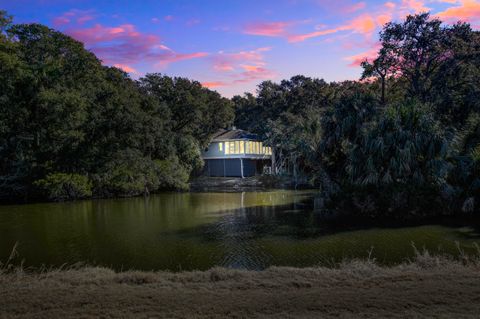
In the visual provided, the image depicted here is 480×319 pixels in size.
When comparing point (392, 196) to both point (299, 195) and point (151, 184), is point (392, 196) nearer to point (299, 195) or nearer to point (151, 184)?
point (299, 195)

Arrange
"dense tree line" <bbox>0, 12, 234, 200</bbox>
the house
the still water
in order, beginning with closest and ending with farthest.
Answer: the still water, "dense tree line" <bbox>0, 12, 234, 200</bbox>, the house

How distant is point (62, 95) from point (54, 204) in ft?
28.8

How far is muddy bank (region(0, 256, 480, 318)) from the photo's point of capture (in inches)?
269

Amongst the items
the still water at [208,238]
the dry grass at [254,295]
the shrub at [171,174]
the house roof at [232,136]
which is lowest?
the still water at [208,238]

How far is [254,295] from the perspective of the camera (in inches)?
307

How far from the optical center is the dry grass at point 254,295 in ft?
22.4

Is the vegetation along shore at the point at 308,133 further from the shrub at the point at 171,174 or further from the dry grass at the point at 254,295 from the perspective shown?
the dry grass at the point at 254,295

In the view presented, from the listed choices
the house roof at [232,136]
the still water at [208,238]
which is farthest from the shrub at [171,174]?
the still water at [208,238]

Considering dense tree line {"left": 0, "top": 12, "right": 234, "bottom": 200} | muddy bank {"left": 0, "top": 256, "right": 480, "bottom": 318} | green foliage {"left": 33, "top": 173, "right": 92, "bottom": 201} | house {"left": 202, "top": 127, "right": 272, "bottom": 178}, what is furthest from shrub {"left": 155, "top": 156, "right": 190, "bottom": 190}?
muddy bank {"left": 0, "top": 256, "right": 480, "bottom": 318}

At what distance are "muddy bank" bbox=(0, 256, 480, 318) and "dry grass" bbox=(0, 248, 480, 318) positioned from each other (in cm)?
1

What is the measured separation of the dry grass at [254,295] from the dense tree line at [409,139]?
13638mm

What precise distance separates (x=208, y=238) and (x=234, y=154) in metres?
37.8

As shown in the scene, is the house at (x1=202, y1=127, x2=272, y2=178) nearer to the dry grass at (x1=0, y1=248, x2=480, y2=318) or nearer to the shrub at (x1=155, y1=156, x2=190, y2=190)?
the shrub at (x1=155, y1=156, x2=190, y2=190)

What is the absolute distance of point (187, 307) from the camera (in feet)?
23.6
